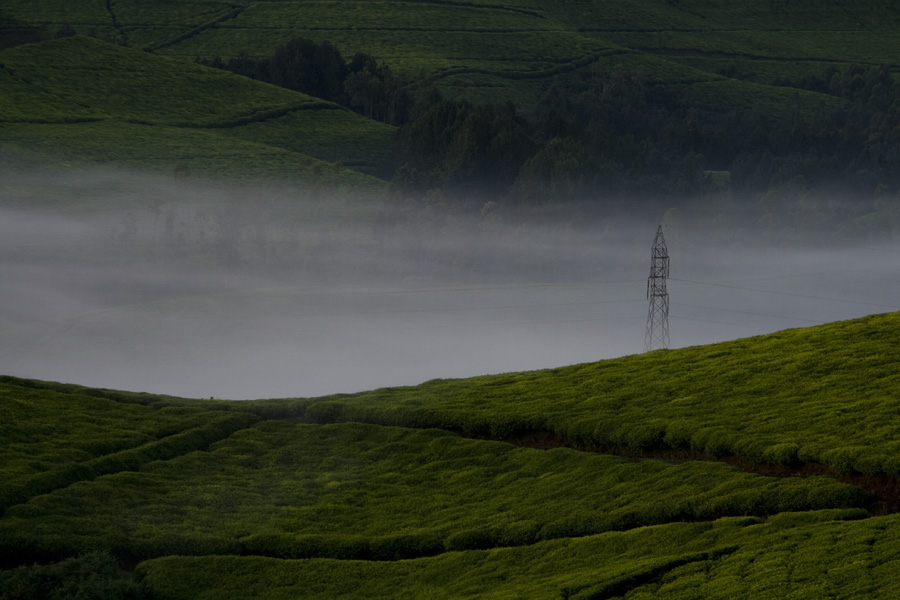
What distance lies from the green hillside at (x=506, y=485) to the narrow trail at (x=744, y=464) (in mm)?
88

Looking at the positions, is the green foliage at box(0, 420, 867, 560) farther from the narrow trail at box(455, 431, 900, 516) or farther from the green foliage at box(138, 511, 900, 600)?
the green foliage at box(138, 511, 900, 600)

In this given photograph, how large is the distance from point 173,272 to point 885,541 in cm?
17522

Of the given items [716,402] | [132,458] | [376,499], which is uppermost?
[716,402]

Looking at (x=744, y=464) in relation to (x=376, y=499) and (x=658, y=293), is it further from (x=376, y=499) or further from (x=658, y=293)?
(x=658, y=293)

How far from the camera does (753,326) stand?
650ft

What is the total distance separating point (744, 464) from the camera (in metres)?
43.3

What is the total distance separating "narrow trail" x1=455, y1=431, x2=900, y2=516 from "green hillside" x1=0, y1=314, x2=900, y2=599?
88 mm

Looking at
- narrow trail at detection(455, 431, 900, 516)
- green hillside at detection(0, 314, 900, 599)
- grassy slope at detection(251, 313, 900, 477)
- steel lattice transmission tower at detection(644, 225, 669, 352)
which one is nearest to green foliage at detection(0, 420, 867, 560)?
green hillside at detection(0, 314, 900, 599)

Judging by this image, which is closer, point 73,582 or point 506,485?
point 73,582

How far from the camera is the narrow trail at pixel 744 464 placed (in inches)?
1480

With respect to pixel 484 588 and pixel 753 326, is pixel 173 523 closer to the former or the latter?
pixel 484 588

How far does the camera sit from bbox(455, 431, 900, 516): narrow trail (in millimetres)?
37594

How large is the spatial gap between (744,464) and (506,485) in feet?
31.4

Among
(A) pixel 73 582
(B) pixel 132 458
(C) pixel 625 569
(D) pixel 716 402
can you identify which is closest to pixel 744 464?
(D) pixel 716 402
